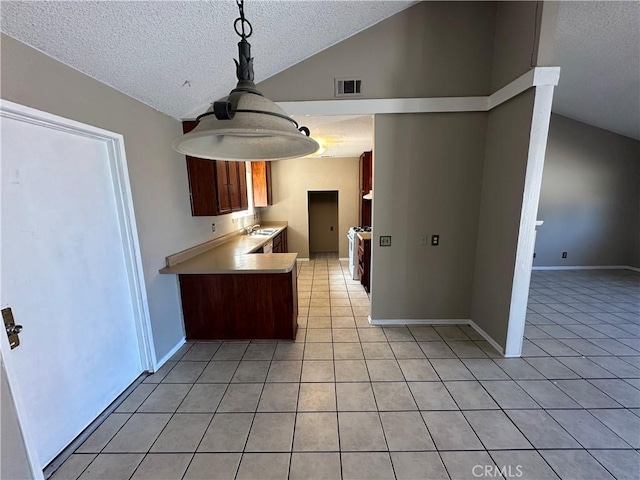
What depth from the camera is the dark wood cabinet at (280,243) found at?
5.33 metres

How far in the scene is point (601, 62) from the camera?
10.4ft

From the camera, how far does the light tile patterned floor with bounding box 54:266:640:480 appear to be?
1.56 metres

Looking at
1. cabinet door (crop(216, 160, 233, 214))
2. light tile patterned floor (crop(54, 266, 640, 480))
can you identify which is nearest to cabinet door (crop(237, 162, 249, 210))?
cabinet door (crop(216, 160, 233, 214))

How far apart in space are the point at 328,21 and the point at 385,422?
341cm

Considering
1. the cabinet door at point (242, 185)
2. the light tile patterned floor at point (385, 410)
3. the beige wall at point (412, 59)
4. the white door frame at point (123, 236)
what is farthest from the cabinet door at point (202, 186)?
the light tile patterned floor at point (385, 410)

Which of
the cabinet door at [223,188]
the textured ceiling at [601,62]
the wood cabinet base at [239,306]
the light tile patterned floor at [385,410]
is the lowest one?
the light tile patterned floor at [385,410]

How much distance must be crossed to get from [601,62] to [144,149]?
5.28 meters

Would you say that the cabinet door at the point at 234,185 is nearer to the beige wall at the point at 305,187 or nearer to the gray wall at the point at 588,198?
the beige wall at the point at 305,187

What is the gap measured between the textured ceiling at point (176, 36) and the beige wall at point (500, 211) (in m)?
1.57

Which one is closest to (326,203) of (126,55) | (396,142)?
(396,142)

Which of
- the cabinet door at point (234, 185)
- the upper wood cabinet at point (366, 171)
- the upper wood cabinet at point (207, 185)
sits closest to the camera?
the upper wood cabinet at point (207, 185)

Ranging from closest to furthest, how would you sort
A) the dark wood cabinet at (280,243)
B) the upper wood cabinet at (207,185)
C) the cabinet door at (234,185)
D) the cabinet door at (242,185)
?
the upper wood cabinet at (207,185) < the cabinet door at (234,185) < the cabinet door at (242,185) < the dark wood cabinet at (280,243)

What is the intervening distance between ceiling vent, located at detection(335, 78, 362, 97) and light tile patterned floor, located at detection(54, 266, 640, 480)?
2.75 m

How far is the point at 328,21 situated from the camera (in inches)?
94.7
